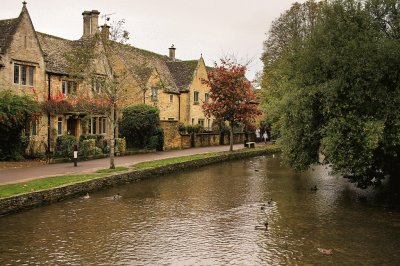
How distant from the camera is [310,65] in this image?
21375 millimetres

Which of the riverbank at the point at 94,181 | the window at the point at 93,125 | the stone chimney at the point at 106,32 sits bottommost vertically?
the riverbank at the point at 94,181

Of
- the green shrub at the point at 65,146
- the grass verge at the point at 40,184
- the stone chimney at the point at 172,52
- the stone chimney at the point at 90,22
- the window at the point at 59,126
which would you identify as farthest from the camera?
the stone chimney at the point at 172,52

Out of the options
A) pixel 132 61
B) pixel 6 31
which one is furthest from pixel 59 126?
pixel 132 61

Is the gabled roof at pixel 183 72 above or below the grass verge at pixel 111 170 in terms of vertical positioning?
above

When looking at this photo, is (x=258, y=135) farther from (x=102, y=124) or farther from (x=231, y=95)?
(x=102, y=124)

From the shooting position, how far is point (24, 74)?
35.5 metres

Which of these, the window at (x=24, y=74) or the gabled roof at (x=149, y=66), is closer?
the window at (x=24, y=74)

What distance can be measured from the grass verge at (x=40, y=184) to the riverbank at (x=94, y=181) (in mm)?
45

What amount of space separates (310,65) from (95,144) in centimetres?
2276

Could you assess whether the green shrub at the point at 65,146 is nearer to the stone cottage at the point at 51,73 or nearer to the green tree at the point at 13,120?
the stone cottage at the point at 51,73

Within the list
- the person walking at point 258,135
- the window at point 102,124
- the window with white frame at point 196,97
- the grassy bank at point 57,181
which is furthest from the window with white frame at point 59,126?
the person walking at point 258,135

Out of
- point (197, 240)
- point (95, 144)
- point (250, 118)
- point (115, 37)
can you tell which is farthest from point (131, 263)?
point (250, 118)

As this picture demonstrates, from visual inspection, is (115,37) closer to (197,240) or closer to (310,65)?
(310,65)

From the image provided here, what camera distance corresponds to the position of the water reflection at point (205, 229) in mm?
13070
